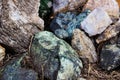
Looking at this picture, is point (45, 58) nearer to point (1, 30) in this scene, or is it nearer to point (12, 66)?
point (12, 66)

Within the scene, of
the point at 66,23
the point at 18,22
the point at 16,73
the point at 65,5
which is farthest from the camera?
the point at 65,5

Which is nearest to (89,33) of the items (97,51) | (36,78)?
(97,51)

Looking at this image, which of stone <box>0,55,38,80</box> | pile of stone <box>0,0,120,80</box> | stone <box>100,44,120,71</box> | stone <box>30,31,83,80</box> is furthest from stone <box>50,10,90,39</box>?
stone <box>0,55,38,80</box>

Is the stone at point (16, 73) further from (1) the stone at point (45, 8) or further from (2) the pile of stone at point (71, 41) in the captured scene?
(1) the stone at point (45, 8)

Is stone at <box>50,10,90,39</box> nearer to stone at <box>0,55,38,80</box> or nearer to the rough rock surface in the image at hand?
the rough rock surface

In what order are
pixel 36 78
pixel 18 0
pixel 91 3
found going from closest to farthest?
pixel 36 78 → pixel 18 0 → pixel 91 3

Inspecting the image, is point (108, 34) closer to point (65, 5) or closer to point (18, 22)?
point (65, 5)

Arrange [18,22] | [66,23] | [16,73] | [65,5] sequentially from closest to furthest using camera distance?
[16,73]
[18,22]
[66,23]
[65,5]

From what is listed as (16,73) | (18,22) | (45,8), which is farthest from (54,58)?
(45,8)
